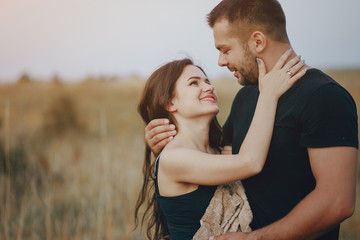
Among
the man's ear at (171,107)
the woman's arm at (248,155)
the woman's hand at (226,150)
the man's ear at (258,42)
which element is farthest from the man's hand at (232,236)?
the man's ear at (258,42)

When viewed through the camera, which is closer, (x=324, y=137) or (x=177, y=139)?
(x=324, y=137)

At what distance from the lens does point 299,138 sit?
6.24ft

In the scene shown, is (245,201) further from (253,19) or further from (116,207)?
(116,207)

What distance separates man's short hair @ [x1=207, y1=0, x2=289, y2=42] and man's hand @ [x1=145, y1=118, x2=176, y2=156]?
76 cm

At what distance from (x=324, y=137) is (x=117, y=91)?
16881 mm

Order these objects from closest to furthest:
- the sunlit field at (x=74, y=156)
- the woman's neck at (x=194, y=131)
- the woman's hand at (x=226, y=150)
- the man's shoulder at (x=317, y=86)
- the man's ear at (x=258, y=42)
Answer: the man's shoulder at (x=317, y=86), the man's ear at (x=258, y=42), the woman's neck at (x=194, y=131), the woman's hand at (x=226, y=150), the sunlit field at (x=74, y=156)

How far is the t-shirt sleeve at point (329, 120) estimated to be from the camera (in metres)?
1.73

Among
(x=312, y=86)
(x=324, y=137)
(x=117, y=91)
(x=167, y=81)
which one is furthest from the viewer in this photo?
(x=117, y=91)

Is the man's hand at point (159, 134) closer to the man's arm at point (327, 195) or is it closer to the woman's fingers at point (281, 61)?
the woman's fingers at point (281, 61)

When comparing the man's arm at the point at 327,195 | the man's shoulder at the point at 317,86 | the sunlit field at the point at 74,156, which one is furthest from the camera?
the sunlit field at the point at 74,156

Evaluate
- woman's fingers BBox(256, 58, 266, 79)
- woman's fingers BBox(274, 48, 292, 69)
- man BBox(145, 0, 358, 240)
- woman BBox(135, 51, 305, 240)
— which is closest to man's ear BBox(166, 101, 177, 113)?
woman BBox(135, 51, 305, 240)

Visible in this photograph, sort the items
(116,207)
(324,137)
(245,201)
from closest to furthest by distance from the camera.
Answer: (324,137) → (245,201) → (116,207)

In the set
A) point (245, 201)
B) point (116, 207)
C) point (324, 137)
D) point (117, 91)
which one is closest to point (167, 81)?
point (245, 201)

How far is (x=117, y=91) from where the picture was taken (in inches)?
714
